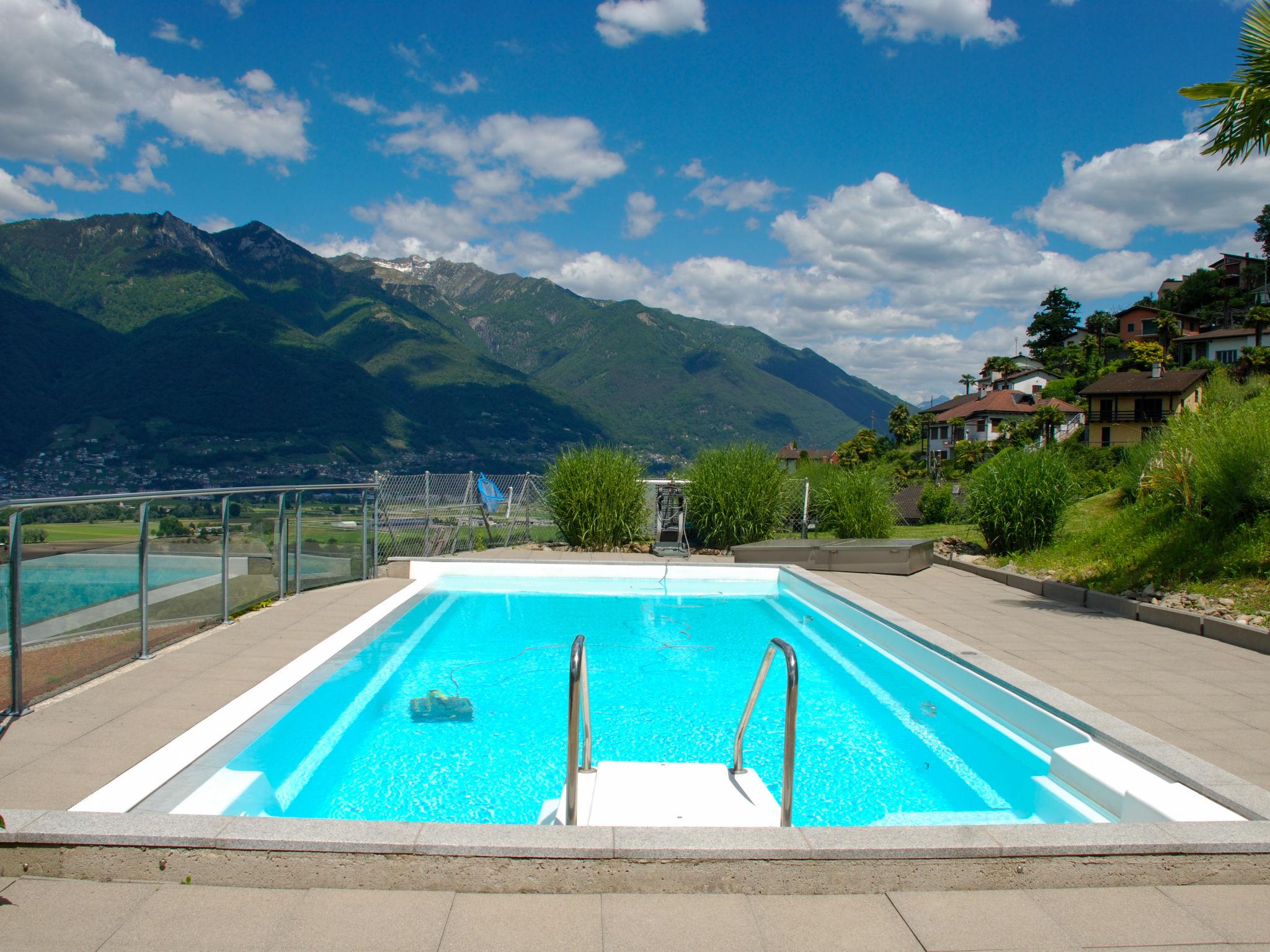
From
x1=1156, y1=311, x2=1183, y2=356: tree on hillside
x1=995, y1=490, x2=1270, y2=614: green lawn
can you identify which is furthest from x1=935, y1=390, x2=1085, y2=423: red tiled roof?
x1=995, y1=490, x2=1270, y2=614: green lawn

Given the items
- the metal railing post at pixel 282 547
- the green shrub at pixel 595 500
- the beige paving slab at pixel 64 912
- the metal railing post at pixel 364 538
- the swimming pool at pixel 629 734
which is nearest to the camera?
the beige paving slab at pixel 64 912

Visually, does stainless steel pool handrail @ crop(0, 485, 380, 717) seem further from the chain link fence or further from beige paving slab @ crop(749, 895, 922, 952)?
beige paving slab @ crop(749, 895, 922, 952)

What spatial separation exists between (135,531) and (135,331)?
63.2m

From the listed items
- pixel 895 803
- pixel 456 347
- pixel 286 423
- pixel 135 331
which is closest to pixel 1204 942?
pixel 895 803

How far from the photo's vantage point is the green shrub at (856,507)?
1216 centimetres

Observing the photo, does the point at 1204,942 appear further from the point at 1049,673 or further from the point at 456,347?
the point at 456,347

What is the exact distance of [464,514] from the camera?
11.5m

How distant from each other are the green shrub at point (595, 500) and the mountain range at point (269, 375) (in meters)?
2.60

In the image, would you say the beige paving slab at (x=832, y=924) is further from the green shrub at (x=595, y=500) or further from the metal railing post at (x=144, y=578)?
the green shrub at (x=595, y=500)

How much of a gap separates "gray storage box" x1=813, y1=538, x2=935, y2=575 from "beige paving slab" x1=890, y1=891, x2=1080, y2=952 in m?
7.58

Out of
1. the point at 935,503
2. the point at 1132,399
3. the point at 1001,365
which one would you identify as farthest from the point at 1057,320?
the point at 935,503

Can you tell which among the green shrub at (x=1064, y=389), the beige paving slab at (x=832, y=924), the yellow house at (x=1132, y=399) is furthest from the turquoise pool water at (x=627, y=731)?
the green shrub at (x=1064, y=389)

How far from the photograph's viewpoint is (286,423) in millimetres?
53875

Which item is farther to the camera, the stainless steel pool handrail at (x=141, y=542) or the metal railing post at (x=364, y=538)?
the metal railing post at (x=364, y=538)
